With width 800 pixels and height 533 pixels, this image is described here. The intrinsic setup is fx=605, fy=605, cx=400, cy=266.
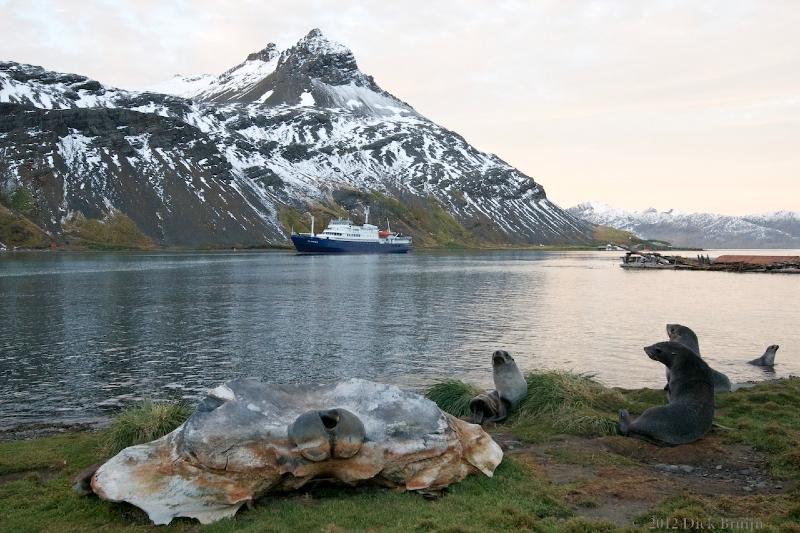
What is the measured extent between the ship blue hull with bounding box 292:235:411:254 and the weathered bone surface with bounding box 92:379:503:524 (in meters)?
169

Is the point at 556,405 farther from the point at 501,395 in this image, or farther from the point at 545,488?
the point at 545,488

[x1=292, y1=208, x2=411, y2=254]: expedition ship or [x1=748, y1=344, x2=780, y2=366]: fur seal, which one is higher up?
[x1=292, y1=208, x2=411, y2=254]: expedition ship

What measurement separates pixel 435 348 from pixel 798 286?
226 feet

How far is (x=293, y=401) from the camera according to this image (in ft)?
35.3

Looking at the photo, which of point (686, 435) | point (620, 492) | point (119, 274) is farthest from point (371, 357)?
point (119, 274)

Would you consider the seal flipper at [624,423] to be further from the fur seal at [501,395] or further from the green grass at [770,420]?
the fur seal at [501,395]

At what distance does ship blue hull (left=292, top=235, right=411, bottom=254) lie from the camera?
588ft

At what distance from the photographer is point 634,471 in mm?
11883

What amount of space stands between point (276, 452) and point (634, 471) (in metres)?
7.02

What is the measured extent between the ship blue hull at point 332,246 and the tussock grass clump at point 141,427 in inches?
6491

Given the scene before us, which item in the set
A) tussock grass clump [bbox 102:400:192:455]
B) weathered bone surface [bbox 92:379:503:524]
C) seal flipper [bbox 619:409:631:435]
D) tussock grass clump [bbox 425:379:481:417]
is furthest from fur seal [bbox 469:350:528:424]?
tussock grass clump [bbox 102:400:192:455]

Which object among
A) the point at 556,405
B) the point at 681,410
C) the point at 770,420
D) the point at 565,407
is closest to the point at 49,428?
the point at 556,405

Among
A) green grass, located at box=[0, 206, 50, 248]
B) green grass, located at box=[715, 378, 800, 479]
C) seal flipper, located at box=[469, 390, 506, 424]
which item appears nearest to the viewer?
green grass, located at box=[715, 378, 800, 479]

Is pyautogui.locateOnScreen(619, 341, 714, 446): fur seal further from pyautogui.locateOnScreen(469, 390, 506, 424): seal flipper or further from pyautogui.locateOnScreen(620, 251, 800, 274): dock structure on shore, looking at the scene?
pyautogui.locateOnScreen(620, 251, 800, 274): dock structure on shore
